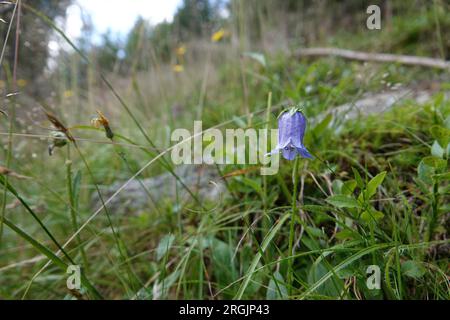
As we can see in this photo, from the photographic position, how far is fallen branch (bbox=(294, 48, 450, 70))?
221 centimetres

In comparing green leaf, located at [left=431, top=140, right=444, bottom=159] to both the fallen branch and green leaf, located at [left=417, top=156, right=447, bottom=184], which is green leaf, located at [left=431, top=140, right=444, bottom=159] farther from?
the fallen branch

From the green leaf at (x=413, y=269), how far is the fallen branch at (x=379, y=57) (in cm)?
138

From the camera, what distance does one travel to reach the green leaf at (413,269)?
0.71 metres

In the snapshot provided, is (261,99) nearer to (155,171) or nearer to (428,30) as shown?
(155,171)

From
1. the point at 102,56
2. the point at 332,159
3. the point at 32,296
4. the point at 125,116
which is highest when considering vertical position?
the point at 102,56

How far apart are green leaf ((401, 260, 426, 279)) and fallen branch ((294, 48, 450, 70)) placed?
4.54ft

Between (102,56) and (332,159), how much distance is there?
2615 millimetres

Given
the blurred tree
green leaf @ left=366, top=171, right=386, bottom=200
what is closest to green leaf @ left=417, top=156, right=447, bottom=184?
green leaf @ left=366, top=171, right=386, bottom=200

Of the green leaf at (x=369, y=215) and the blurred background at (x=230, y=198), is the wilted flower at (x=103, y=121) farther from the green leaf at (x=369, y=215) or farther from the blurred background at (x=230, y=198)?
the green leaf at (x=369, y=215)

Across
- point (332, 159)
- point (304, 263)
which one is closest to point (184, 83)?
point (332, 159)

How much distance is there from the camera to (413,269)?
2.35ft

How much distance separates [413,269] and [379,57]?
2.11m

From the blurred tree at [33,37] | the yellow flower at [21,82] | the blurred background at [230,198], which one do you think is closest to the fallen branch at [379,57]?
the blurred background at [230,198]
